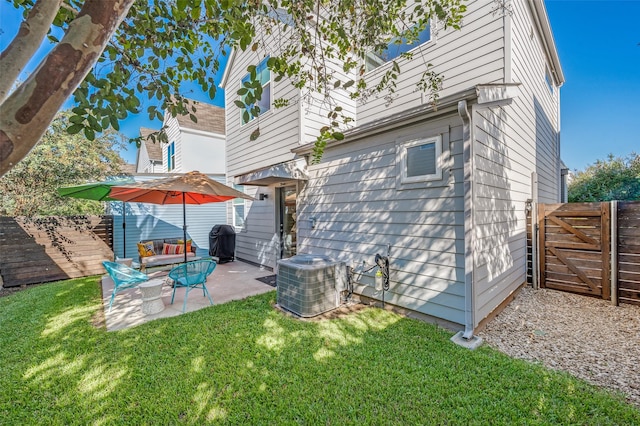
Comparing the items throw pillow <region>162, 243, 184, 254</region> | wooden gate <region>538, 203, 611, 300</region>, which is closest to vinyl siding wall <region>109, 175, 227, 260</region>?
throw pillow <region>162, 243, 184, 254</region>

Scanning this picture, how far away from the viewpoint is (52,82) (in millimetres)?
1034

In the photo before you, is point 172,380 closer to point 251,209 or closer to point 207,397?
point 207,397

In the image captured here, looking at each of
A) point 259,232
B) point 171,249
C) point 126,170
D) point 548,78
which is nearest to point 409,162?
point 259,232

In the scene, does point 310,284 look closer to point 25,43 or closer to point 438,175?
point 438,175

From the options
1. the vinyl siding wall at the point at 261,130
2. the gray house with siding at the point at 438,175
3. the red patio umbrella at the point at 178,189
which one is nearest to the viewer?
the gray house with siding at the point at 438,175

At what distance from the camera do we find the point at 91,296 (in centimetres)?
554

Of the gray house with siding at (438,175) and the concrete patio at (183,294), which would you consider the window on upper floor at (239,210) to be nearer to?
the gray house with siding at (438,175)

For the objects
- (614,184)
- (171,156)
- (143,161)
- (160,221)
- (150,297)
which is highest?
(143,161)

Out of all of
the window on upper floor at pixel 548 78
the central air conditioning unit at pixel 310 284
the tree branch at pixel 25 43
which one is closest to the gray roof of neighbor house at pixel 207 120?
the central air conditioning unit at pixel 310 284

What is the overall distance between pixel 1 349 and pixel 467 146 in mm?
6540

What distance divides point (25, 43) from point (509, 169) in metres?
6.08

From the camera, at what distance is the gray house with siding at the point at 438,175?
378 centimetres

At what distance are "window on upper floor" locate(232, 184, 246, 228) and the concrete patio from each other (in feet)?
6.15

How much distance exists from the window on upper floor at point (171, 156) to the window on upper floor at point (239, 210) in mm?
5873
